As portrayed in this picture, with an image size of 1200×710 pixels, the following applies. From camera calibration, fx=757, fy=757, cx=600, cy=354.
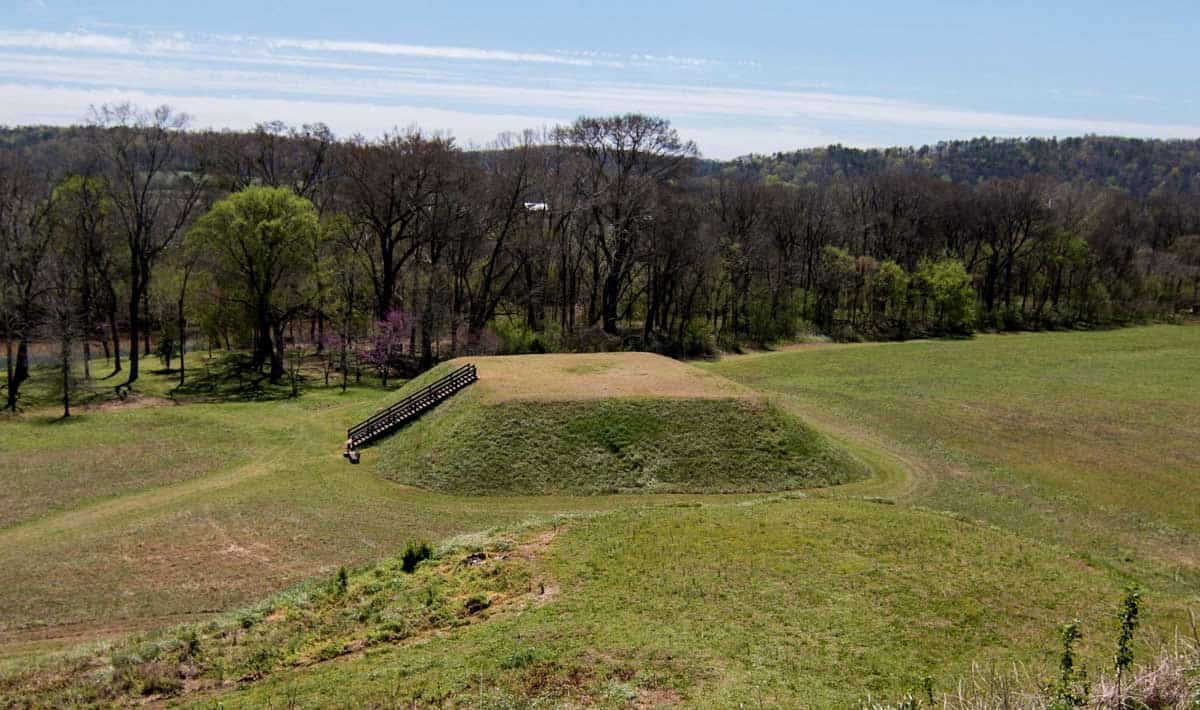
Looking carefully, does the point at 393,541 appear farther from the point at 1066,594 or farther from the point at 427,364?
the point at 427,364

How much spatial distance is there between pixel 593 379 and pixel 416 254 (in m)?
27.5

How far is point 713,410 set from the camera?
118 ft

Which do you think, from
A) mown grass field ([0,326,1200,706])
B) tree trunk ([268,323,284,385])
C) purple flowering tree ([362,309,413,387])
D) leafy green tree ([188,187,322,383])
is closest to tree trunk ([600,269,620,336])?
purple flowering tree ([362,309,413,387])

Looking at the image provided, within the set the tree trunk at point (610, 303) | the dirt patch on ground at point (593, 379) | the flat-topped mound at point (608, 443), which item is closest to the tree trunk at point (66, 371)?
the flat-topped mound at point (608, 443)

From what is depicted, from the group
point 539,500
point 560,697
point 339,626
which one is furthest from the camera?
point 539,500

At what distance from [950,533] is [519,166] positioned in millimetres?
45913

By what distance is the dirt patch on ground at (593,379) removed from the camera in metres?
36.8

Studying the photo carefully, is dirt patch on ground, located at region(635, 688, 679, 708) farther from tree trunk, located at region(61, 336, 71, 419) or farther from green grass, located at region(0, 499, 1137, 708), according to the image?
tree trunk, located at region(61, 336, 71, 419)

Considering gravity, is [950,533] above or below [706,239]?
below

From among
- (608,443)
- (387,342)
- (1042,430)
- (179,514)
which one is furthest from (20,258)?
(1042,430)

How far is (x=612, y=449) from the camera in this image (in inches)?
1314

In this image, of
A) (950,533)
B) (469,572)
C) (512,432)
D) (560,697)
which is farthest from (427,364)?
(560,697)

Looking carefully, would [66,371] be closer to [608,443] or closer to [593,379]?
[593,379]

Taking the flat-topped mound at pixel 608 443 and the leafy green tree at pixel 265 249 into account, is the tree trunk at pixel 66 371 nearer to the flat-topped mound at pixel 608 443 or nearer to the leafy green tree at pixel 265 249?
the leafy green tree at pixel 265 249
